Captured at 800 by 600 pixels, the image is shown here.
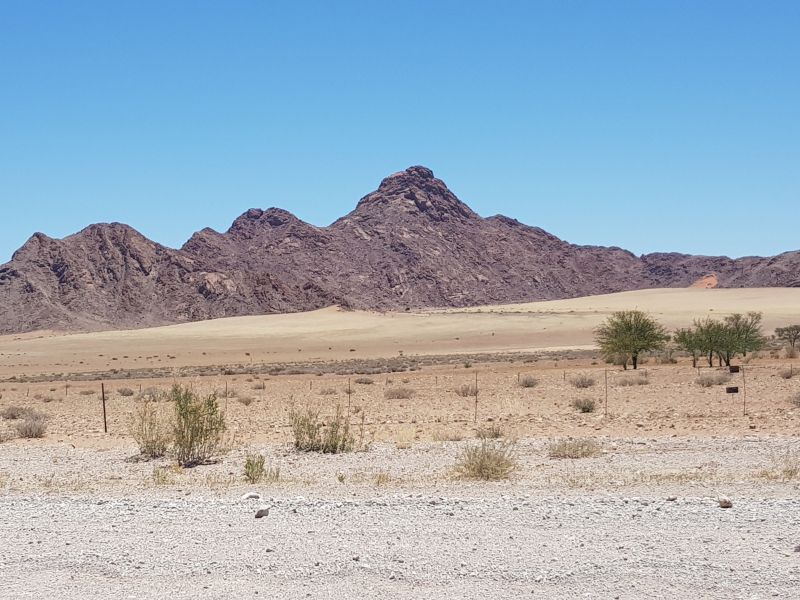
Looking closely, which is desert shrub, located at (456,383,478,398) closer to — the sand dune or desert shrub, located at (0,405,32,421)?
desert shrub, located at (0,405,32,421)

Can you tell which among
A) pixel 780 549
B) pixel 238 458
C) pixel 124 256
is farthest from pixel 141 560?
pixel 124 256

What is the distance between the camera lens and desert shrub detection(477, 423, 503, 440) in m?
18.4

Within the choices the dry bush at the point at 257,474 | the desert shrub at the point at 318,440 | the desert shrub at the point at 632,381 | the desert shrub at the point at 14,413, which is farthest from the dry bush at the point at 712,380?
the desert shrub at the point at 14,413

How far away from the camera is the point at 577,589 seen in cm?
705

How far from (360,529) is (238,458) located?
316 inches

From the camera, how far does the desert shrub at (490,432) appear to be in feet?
60.5

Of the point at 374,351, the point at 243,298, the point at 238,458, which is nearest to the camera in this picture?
the point at 238,458

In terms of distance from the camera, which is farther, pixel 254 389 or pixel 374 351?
pixel 374 351

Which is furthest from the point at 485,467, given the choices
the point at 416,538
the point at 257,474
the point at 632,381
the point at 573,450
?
the point at 632,381

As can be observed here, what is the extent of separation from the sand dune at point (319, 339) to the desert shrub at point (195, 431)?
2219 inches

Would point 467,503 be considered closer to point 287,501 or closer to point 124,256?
point 287,501

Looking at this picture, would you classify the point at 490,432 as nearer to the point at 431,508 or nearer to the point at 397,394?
the point at 431,508

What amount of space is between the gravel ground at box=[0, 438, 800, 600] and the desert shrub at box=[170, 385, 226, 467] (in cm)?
329

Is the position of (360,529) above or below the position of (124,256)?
below
